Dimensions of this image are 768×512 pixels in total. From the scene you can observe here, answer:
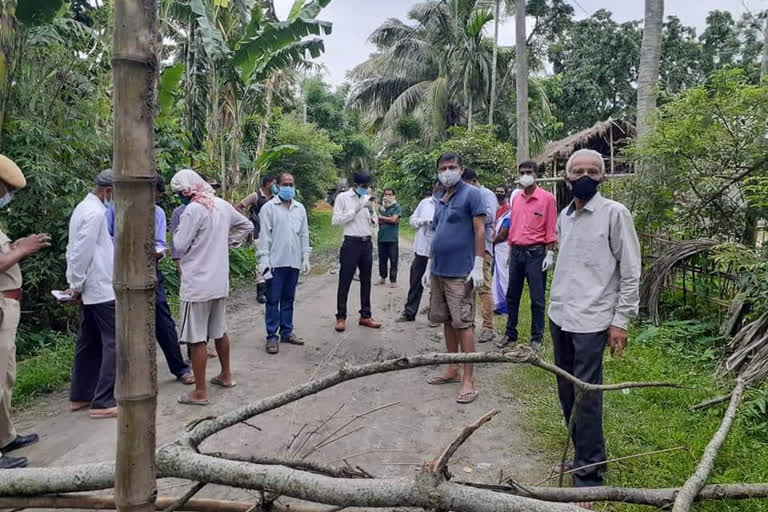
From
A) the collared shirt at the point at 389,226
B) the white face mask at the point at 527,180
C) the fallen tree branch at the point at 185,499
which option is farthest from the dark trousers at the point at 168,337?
the collared shirt at the point at 389,226

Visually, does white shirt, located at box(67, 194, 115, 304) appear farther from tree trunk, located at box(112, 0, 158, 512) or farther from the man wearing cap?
tree trunk, located at box(112, 0, 158, 512)

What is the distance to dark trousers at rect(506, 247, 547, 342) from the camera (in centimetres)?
521

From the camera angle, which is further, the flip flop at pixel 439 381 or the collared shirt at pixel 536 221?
the collared shirt at pixel 536 221

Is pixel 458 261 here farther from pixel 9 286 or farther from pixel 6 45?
pixel 6 45

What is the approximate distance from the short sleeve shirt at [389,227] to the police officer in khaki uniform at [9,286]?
228 inches

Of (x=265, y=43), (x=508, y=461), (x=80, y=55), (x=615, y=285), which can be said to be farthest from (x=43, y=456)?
(x=265, y=43)

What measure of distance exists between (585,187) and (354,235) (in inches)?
138

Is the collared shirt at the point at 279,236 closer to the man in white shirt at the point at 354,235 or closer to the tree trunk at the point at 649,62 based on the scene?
the man in white shirt at the point at 354,235

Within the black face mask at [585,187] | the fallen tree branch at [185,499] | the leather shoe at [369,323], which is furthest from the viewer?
the leather shoe at [369,323]

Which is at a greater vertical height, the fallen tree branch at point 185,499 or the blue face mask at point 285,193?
the blue face mask at point 285,193

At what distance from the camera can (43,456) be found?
10.6 ft

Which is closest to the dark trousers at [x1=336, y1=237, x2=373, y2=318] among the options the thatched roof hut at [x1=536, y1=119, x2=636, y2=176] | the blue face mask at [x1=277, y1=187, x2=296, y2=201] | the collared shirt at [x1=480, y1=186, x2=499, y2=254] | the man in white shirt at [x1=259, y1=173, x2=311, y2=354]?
the man in white shirt at [x1=259, y1=173, x2=311, y2=354]

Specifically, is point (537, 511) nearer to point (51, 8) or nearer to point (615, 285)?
point (615, 285)

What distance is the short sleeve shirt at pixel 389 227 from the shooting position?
8.42 m
